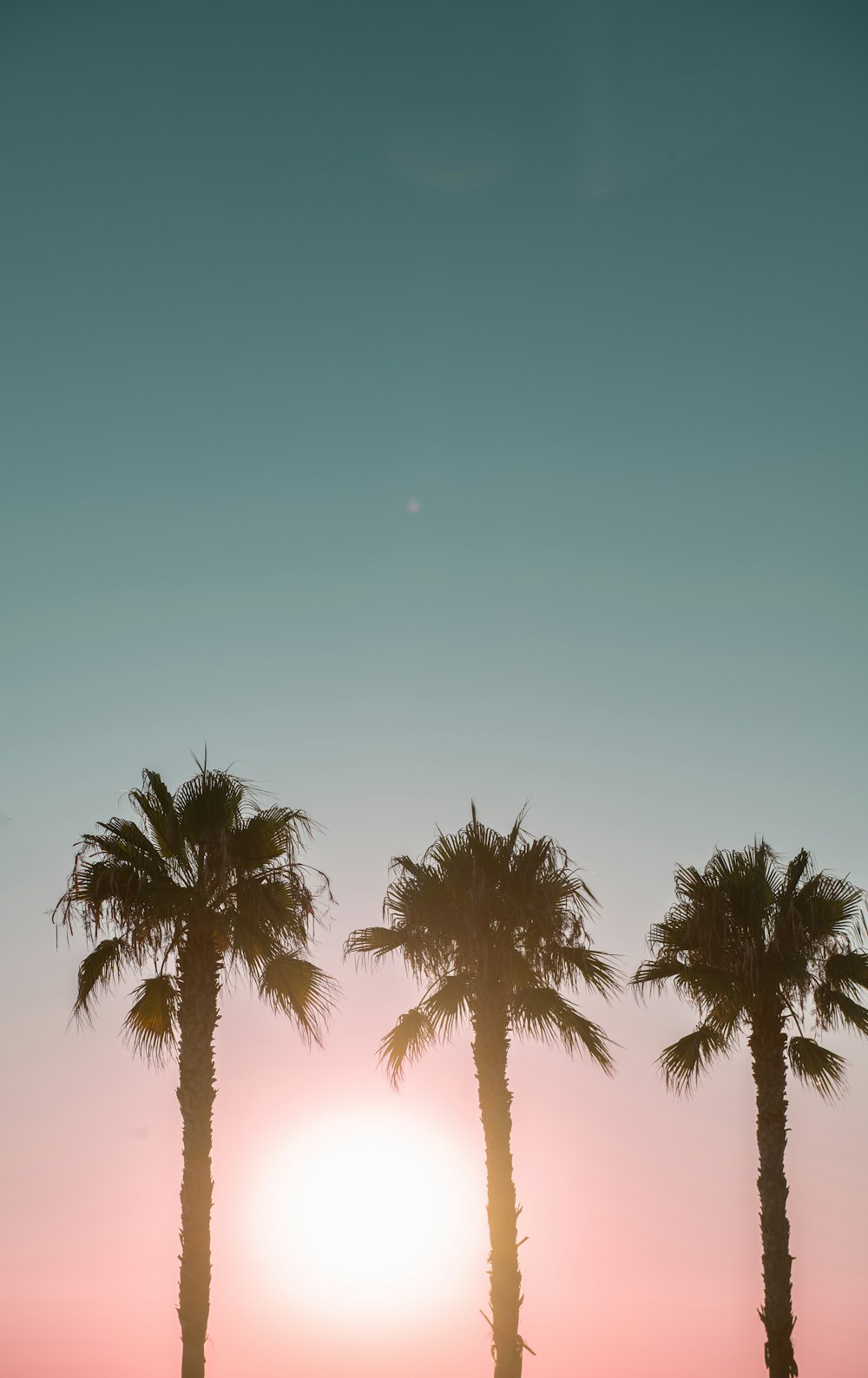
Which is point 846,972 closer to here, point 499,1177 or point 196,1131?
point 499,1177

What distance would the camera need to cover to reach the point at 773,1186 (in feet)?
76.7

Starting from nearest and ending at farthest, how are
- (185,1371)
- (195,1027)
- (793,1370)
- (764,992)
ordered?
(185,1371), (195,1027), (793,1370), (764,992)

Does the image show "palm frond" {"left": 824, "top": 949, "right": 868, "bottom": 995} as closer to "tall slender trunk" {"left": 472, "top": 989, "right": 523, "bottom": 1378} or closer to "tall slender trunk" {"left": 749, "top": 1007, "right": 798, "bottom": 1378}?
"tall slender trunk" {"left": 749, "top": 1007, "right": 798, "bottom": 1378}

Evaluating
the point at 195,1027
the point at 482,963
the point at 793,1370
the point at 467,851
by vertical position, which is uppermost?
the point at 467,851

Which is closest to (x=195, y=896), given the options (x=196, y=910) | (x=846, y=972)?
(x=196, y=910)

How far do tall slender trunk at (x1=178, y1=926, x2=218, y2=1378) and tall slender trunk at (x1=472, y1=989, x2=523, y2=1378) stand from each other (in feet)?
16.6

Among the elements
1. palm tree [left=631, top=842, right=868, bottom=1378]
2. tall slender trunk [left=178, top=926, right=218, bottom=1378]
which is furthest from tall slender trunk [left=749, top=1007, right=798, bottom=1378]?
tall slender trunk [left=178, top=926, right=218, bottom=1378]

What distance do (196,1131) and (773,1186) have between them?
11.2 metres

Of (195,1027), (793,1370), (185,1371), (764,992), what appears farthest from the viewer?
(764,992)

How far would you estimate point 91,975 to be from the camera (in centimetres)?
2028

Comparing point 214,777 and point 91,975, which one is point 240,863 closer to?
point 214,777

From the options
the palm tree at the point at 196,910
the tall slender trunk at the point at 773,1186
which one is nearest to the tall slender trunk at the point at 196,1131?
the palm tree at the point at 196,910

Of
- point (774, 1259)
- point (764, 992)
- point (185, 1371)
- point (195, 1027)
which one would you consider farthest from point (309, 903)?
point (774, 1259)

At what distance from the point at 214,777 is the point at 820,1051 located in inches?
506
